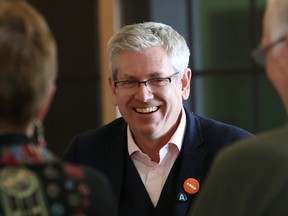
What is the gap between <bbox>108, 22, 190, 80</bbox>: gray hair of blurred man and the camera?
104 inches

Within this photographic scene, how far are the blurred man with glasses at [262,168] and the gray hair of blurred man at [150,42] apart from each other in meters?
1.10

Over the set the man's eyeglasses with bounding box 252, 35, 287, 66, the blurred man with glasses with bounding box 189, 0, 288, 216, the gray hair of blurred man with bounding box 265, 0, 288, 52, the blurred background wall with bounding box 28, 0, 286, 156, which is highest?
the gray hair of blurred man with bounding box 265, 0, 288, 52

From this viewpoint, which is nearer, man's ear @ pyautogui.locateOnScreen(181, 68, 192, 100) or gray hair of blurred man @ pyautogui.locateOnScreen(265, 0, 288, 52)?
gray hair of blurred man @ pyautogui.locateOnScreen(265, 0, 288, 52)

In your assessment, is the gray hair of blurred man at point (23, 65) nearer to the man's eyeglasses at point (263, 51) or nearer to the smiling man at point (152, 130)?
the man's eyeglasses at point (263, 51)

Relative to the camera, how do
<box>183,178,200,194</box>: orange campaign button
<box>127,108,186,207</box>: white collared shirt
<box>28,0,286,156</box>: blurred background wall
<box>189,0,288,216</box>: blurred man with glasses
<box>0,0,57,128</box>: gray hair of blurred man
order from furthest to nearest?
<box>28,0,286,156</box>: blurred background wall
<box>127,108,186,207</box>: white collared shirt
<box>183,178,200,194</box>: orange campaign button
<box>189,0,288,216</box>: blurred man with glasses
<box>0,0,57,128</box>: gray hair of blurred man

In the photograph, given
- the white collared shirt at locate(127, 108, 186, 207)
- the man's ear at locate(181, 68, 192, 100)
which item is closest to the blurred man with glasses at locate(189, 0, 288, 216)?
the white collared shirt at locate(127, 108, 186, 207)

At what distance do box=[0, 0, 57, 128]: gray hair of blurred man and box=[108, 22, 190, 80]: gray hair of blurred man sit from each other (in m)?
1.31

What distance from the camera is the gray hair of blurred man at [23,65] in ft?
4.27

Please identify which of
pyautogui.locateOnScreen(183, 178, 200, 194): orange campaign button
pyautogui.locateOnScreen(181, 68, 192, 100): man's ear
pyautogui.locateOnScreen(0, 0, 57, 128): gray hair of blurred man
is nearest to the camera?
pyautogui.locateOnScreen(0, 0, 57, 128): gray hair of blurred man

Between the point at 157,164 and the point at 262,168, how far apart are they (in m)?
1.28

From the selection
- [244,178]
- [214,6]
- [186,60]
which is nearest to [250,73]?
[214,6]

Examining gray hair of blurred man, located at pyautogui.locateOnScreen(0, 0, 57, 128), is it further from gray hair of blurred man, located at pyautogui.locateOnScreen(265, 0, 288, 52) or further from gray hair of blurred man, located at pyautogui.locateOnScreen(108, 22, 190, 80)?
gray hair of blurred man, located at pyautogui.locateOnScreen(108, 22, 190, 80)

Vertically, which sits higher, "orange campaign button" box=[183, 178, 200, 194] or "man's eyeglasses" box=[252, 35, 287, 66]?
"man's eyeglasses" box=[252, 35, 287, 66]

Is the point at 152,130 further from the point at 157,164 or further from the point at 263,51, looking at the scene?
the point at 263,51
